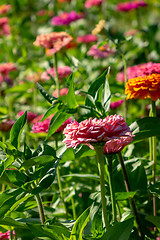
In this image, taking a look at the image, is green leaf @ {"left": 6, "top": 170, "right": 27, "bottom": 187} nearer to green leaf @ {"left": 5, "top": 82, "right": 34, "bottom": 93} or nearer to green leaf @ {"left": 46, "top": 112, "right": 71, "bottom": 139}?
green leaf @ {"left": 46, "top": 112, "right": 71, "bottom": 139}

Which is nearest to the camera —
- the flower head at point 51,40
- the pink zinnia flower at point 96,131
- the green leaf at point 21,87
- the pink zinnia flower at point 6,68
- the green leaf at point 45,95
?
the pink zinnia flower at point 96,131

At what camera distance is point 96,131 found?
52 centimetres

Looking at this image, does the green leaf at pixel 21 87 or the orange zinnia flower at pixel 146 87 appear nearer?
the orange zinnia flower at pixel 146 87

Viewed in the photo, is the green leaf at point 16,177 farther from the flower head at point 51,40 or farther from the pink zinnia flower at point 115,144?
the flower head at point 51,40

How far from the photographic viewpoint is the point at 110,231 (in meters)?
0.55

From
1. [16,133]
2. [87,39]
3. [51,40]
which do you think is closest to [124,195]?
[16,133]

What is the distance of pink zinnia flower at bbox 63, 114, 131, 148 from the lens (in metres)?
0.53

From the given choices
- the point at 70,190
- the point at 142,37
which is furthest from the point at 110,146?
the point at 142,37

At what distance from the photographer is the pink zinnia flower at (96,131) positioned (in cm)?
53

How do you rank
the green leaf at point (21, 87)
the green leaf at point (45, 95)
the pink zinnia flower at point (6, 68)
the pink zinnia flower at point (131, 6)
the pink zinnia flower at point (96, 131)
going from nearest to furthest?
the pink zinnia flower at point (96, 131), the green leaf at point (45, 95), the green leaf at point (21, 87), the pink zinnia flower at point (6, 68), the pink zinnia flower at point (131, 6)

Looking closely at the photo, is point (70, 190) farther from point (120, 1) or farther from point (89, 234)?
point (120, 1)

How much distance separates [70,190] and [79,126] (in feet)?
1.33

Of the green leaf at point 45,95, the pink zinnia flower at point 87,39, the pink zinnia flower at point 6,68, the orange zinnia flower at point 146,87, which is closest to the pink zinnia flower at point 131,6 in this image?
the pink zinnia flower at point 87,39

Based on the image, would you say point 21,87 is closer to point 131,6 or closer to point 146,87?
point 146,87
